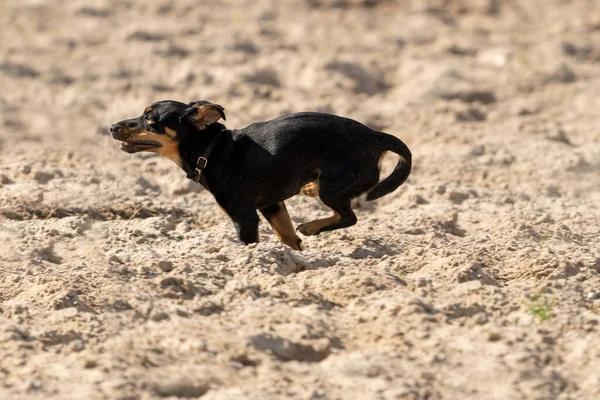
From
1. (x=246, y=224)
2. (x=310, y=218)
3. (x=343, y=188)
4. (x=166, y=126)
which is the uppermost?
(x=166, y=126)

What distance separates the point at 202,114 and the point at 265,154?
0.49m

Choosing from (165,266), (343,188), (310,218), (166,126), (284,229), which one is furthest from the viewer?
(310,218)

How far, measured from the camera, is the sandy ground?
5.15m

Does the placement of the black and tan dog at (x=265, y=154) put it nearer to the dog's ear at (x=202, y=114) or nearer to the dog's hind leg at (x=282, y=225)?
the dog's ear at (x=202, y=114)

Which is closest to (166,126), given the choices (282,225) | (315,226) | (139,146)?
(139,146)

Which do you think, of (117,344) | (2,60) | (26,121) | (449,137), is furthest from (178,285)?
(2,60)

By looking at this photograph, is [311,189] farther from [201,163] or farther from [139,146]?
[139,146]

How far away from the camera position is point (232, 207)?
22.6ft

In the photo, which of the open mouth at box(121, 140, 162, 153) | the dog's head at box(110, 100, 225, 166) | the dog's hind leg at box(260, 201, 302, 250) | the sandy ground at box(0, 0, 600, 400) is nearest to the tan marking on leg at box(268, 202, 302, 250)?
the dog's hind leg at box(260, 201, 302, 250)

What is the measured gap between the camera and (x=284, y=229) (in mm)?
7188

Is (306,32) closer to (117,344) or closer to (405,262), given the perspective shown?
(405,262)

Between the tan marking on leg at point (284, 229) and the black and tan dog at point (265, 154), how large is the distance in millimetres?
188

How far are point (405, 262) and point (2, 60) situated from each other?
7.80 meters

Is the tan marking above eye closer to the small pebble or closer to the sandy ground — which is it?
the sandy ground
